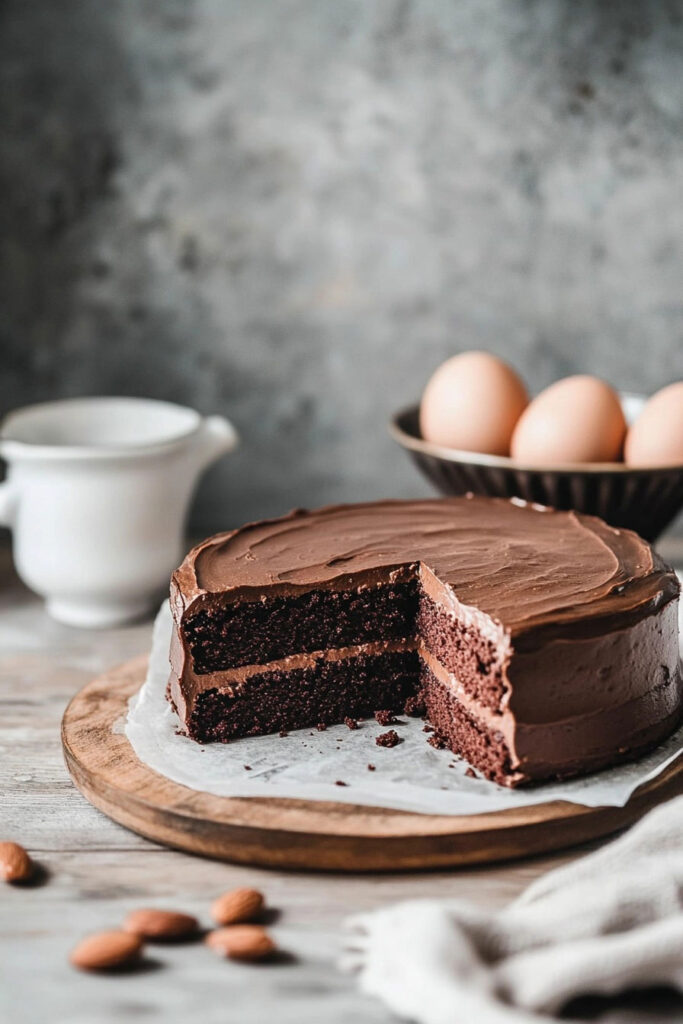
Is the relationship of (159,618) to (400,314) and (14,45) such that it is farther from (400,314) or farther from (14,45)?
(14,45)

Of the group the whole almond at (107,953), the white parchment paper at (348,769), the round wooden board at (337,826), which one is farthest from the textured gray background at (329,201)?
the whole almond at (107,953)

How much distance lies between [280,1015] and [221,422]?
172cm

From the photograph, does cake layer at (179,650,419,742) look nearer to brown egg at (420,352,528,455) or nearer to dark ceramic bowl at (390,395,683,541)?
dark ceramic bowl at (390,395,683,541)

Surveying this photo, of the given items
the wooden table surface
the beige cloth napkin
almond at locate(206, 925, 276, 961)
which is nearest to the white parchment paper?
the wooden table surface

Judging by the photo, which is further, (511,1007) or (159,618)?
(159,618)

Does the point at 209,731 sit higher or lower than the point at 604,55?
lower

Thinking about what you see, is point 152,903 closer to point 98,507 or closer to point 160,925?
point 160,925

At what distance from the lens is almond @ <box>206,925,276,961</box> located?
1.52 metres

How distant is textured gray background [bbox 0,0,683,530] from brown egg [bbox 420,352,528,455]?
51cm

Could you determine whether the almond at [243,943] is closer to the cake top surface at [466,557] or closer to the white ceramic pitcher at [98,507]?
the cake top surface at [466,557]

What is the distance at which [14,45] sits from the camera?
10.2 ft

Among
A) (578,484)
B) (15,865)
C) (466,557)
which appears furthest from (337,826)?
(578,484)

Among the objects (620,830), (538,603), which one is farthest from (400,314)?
(620,830)

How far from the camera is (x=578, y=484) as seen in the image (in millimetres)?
2607
